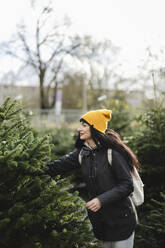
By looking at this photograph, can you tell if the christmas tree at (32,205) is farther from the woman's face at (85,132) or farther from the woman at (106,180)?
the woman's face at (85,132)

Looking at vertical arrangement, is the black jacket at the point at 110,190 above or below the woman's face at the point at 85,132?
below

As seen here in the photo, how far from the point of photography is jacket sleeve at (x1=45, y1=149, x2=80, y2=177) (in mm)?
2404

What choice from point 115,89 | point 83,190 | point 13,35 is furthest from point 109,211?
point 115,89

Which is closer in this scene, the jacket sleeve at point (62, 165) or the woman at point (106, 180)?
the woman at point (106, 180)

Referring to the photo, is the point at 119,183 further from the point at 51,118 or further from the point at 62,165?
the point at 51,118

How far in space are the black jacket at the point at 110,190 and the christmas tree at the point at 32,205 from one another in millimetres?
148

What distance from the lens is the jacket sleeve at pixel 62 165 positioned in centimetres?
240

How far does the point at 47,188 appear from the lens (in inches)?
84.0

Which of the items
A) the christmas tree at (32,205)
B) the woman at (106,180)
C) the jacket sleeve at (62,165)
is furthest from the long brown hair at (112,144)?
the christmas tree at (32,205)

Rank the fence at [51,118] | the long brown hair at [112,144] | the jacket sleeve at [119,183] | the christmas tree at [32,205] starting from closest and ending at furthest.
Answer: the christmas tree at [32,205], the jacket sleeve at [119,183], the long brown hair at [112,144], the fence at [51,118]

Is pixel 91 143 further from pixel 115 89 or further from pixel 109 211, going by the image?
pixel 115 89

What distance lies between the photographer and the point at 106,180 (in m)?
2.29

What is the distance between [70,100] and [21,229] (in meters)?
29.6

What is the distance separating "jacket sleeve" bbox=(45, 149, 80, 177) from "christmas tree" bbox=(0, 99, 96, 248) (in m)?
0.16
